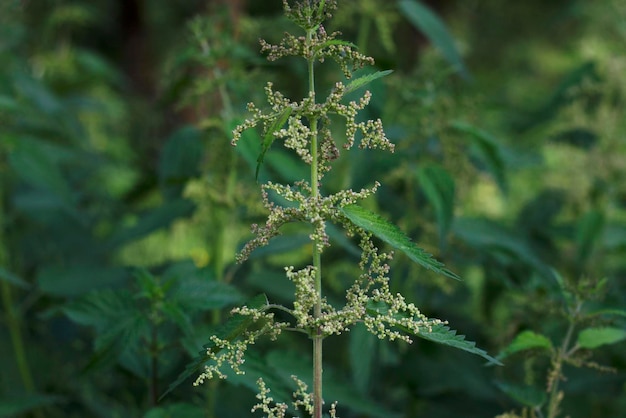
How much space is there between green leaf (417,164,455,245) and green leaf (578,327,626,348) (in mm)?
521

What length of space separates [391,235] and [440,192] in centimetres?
108

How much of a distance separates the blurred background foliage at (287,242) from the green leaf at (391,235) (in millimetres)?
550

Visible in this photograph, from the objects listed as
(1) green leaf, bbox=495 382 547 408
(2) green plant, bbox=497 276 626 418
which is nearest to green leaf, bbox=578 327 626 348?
(2) green plant, bbox=497 276 626 418

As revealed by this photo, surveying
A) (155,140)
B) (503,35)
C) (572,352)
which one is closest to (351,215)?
(572,352)

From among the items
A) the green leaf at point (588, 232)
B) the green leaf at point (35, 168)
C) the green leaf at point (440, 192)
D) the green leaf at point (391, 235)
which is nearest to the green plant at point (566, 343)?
the green leaf at point (440, 192)

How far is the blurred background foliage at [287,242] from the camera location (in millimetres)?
2041

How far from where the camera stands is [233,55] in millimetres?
2498

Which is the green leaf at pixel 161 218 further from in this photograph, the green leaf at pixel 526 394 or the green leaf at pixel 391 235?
the green leaf at pixel 391 235

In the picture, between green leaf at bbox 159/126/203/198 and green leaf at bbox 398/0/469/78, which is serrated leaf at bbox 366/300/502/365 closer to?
green leaf at bbox 159/126/203/198

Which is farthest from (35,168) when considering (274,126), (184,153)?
(274,126)

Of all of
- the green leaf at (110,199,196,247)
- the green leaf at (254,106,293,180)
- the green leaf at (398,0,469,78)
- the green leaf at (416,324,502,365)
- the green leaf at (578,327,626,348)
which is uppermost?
the green leaf at (398,0,469,78)

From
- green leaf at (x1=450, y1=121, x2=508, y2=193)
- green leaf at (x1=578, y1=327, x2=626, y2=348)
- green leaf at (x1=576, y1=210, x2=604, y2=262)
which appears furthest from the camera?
green leaf at (x1=576, y1=210, x2=604, y2=262)

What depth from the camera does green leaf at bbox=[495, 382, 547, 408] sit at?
1775 millimetres

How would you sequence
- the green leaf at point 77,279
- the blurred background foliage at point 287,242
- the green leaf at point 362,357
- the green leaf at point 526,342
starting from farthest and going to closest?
the green leaf at point 77,279, the green leaf at point 362,357, the blurred background foliage at point 287,242, the green leaf at point 526,342
